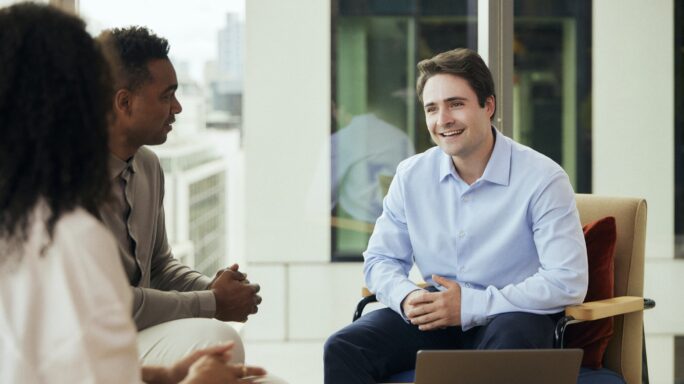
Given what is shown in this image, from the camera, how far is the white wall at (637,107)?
3.91m

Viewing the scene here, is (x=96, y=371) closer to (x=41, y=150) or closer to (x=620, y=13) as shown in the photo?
(x=41, y=150)

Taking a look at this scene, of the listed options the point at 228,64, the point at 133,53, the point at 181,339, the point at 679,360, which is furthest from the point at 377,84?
the point at 181,339

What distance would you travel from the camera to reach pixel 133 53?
258 cm

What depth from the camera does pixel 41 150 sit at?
121cm

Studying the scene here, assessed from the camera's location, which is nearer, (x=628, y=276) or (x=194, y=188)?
(x=628, y=276)

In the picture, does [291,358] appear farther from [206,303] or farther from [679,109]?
[679,109]

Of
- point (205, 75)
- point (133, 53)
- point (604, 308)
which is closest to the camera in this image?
point (604, 308)

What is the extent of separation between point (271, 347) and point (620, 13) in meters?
2.15

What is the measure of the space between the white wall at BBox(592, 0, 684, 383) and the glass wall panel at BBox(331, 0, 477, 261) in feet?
2.06

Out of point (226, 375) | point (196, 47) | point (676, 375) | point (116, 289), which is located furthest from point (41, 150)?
point (676, 375)

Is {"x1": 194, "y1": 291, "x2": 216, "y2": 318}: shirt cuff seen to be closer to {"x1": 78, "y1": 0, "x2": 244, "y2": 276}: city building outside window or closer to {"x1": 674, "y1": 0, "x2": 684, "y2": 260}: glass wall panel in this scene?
{"x1": 78, "y1": 0, "x2": 244, "y2": 276}: city building outside window

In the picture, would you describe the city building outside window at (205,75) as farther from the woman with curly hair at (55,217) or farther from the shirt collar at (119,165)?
the woman with curly hair at (55,217)

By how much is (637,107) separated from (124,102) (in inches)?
92.9

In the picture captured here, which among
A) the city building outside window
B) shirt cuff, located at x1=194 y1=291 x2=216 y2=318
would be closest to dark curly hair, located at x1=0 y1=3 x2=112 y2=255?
A: shirt cuff, located at x1=194 y1=291 x2=216 y2=318
